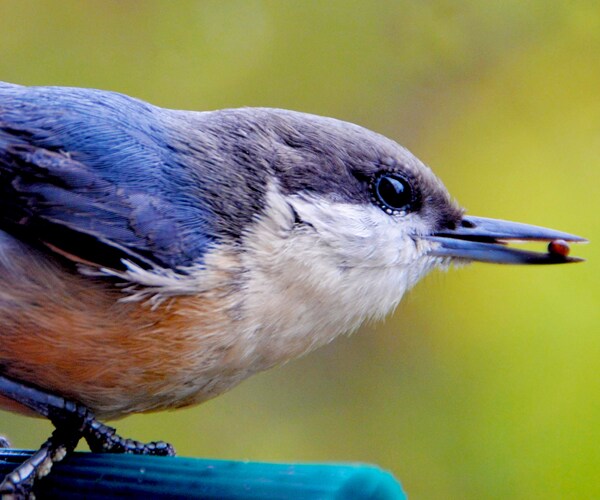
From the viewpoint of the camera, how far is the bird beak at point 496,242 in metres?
1.89

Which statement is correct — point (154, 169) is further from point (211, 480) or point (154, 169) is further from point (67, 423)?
point (211, 480)

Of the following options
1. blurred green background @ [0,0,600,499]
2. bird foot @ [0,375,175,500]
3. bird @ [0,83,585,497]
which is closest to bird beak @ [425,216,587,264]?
bird @ [0,83,585,497]

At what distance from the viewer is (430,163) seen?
277 cm

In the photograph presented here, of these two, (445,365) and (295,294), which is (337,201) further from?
(445,365)

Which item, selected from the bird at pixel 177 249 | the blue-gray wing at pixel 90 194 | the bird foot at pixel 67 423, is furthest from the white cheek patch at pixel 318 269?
the bird foot at pixel 67 423

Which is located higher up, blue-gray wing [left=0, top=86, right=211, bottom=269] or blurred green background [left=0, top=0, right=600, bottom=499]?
blurred green background [left=0, top=0, right=600, bottom=499]

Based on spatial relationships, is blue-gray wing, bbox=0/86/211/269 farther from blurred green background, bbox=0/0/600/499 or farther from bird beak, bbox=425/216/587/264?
blurred green background, bbox=0/0/600/499

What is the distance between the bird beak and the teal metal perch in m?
→ 0.76

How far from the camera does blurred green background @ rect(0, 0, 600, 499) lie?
95.4 inches

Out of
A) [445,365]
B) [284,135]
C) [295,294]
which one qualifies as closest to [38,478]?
[295,294]

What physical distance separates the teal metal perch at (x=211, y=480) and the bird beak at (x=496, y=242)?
76cm

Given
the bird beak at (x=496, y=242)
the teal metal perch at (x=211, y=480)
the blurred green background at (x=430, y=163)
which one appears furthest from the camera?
the blurred green background at (x=430, y=163)

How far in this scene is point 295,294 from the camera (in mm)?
1747

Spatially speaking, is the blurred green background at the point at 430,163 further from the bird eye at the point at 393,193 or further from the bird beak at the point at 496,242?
the bird eye at the point at 393,193
